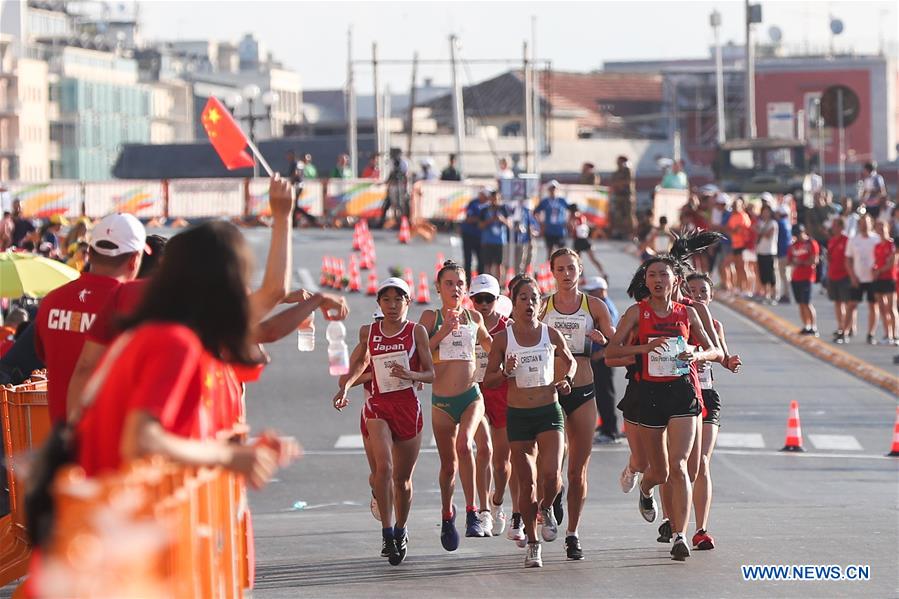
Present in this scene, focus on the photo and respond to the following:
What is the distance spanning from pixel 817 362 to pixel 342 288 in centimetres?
989

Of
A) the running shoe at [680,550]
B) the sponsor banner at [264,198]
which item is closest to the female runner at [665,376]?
the running shoe at [680,550]

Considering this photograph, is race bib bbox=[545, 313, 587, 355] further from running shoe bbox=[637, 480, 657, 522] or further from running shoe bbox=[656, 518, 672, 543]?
running shoe bbox=[656, 518, 672, 543]

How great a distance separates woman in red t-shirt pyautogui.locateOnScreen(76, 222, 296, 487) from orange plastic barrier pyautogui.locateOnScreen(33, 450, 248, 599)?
10cm

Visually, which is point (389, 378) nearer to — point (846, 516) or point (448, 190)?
point (846, 516)

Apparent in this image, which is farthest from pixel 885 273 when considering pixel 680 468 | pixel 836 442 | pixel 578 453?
pixel 680 468

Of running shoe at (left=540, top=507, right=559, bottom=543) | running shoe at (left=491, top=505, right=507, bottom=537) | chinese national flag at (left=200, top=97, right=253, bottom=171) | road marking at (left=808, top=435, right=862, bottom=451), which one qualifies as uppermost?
chinese national flag at (left=200, top=97, right=253, bottom=171)

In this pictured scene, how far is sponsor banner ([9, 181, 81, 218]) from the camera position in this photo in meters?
46.9

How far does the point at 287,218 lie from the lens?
7.74 m

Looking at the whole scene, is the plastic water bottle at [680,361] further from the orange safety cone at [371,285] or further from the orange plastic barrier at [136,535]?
the orange safety cone at [371,285]

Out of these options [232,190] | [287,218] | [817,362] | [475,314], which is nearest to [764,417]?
[817,362]

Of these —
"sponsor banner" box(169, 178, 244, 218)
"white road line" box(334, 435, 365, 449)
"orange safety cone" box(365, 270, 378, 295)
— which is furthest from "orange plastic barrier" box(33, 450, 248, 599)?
"sponsor banner" box(169, 178, 244, 218)

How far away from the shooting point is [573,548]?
12195 mm

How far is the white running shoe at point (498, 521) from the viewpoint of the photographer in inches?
546

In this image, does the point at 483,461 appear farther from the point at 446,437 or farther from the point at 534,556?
the point at 534,556
